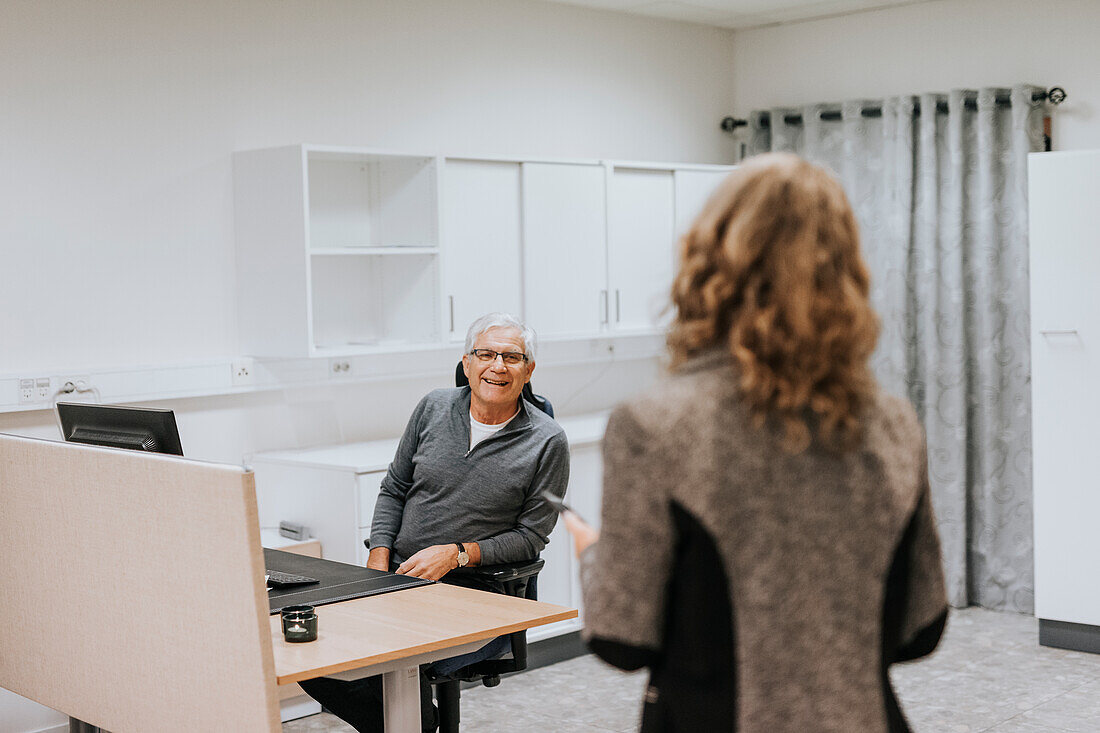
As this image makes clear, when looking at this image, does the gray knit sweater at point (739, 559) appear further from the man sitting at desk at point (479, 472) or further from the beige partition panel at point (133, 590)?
the man sitting at desk at point (479, 472)

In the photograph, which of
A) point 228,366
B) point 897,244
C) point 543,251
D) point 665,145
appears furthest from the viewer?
point 665,145

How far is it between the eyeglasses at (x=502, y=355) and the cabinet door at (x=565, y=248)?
4.58 feet

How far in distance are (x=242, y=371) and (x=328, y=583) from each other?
5.06ft

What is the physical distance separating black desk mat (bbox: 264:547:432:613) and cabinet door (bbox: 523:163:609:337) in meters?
1.85

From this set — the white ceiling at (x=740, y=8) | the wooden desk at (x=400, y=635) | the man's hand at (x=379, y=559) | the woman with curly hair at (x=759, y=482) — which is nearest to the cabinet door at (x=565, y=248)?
the white ceiling at (x=740, y=8)

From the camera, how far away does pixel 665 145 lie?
18.6 ft

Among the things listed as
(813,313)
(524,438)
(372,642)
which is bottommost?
(372,642)

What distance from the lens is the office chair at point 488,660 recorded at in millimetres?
3012

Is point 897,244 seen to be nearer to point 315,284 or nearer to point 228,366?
point 315,284

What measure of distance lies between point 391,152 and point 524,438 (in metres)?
1.42

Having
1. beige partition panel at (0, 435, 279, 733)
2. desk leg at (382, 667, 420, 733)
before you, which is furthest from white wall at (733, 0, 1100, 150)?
beige partition panel at (0, 435, 279, 733)

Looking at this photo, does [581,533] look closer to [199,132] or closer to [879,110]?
[199,132]

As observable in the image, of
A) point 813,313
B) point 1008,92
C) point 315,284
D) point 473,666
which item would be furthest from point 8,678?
point 1008,92

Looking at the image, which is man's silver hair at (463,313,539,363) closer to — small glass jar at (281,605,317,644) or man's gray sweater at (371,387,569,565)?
man's gray sweater at (371,387,569,565)
